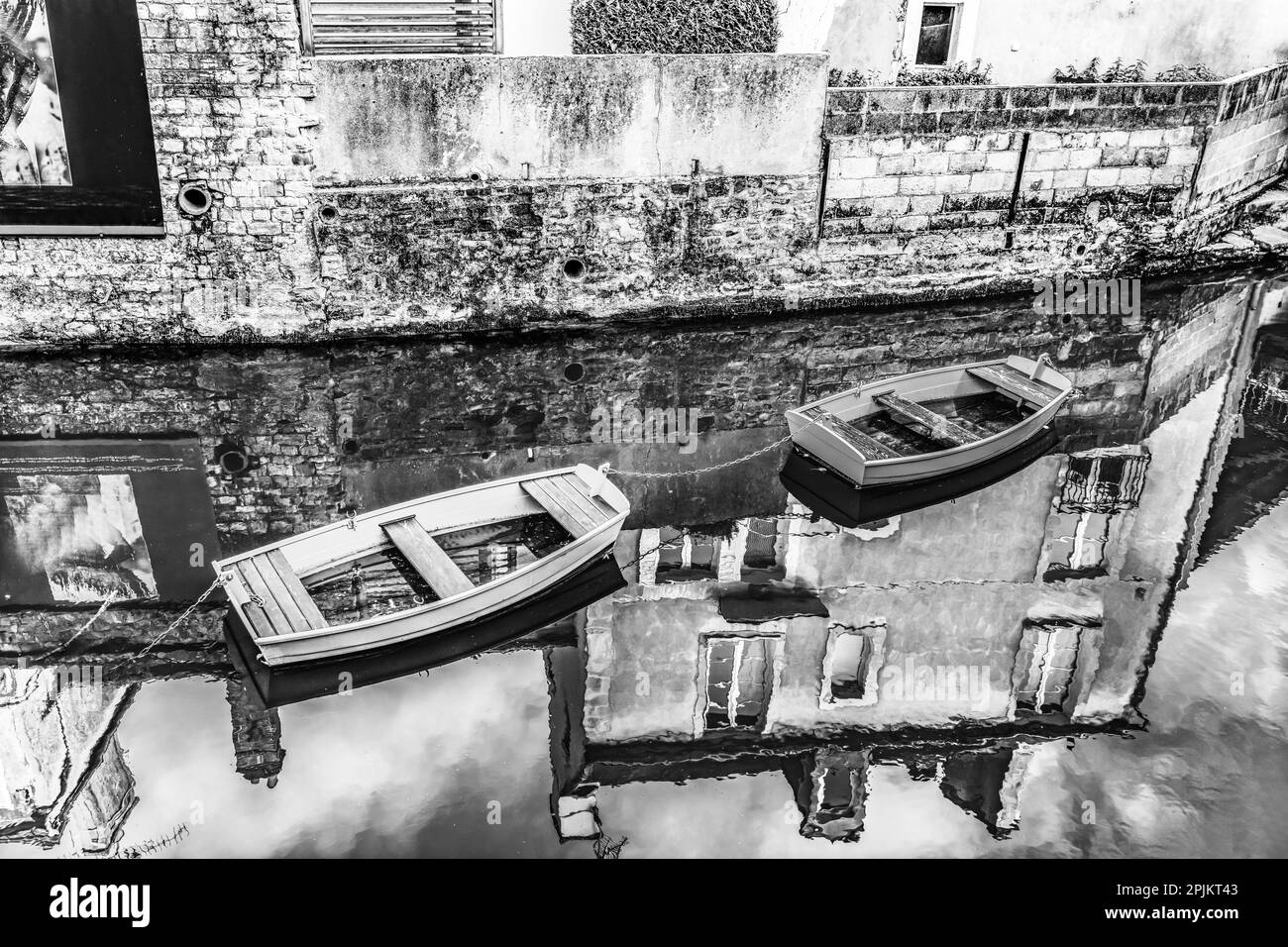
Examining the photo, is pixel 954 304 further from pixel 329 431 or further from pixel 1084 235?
pixel 329 431

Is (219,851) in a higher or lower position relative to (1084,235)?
lower

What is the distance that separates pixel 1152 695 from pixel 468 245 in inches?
321

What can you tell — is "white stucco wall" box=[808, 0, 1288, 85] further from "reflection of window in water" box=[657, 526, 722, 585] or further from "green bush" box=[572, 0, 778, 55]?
"reflection of window in water" box=[657, 526, 722, 585]

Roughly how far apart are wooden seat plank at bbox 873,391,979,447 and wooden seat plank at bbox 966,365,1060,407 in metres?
0.81

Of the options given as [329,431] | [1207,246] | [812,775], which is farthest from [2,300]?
[1207,246]

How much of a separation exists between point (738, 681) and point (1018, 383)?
503 cm

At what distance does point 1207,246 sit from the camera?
49.4 ft

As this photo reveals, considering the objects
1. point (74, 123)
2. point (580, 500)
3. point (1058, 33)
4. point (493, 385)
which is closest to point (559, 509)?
point (580, 500)

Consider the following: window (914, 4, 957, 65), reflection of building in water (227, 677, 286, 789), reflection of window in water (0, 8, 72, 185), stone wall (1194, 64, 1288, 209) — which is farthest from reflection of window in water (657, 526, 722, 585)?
stone wall (1194, 64, 1288, 209)

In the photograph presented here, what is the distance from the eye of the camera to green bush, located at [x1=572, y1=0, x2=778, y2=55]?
37.9ft

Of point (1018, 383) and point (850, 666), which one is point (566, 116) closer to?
point (1018, 383)

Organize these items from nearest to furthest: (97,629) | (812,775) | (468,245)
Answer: (812,775)
(97,629)
(468,245)

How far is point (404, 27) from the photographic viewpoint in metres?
11.2

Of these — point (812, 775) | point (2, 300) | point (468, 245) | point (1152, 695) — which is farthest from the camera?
point (468, 245)
